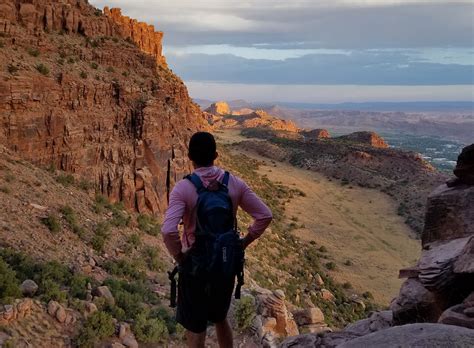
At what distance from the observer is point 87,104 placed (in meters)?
15.8

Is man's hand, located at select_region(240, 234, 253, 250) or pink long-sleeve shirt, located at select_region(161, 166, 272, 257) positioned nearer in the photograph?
pink long-sleeve shirt, located at select_region(161, 166, 272, 257)

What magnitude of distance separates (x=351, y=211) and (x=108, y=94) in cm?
2722

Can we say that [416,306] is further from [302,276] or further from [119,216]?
[302,276]

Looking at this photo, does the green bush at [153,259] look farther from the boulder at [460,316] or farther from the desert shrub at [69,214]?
the boulder at [460,316]

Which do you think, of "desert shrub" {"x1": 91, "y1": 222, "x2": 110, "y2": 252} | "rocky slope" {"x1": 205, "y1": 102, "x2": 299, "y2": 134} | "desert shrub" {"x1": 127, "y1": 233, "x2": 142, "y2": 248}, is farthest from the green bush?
"rocky slope" {"x1": 205, "y1": 102, "x2": 299, "y2": 134}

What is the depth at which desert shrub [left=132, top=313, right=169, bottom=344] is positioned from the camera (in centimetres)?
815

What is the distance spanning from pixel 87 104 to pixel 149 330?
9723 millimetres

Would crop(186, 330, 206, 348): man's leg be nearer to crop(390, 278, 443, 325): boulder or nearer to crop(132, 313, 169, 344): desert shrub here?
crop(390, 278, 443, 325): boulder

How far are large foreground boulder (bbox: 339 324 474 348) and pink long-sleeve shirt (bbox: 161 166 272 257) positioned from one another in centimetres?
143

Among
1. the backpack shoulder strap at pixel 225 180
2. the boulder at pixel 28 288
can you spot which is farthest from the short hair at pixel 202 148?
the boulder at pixel 28 288

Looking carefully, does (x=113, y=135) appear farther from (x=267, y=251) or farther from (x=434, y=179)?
(x=434, y=179)

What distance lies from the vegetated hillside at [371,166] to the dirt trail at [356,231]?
1.75 metres

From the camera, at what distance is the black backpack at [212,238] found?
407 centimetres

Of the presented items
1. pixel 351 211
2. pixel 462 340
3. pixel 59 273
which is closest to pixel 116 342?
pixel 59 273
